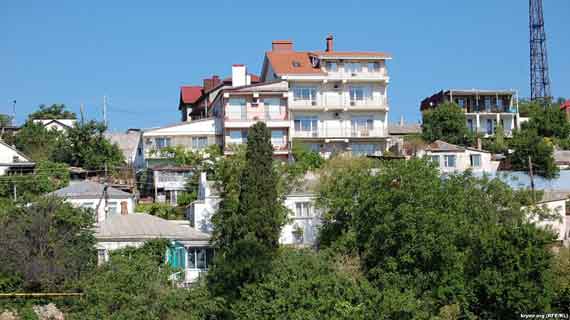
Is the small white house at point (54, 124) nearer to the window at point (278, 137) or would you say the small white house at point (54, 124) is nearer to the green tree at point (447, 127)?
the window at point (278, 137)

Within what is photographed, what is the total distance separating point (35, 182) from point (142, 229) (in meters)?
12.3

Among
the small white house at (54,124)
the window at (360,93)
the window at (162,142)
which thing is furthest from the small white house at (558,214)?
the small white house at (54,124)

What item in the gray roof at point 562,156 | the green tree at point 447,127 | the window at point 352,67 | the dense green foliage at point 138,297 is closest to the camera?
the dense green foliage at point 138,297

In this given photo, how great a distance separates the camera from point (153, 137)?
63438 millimetres

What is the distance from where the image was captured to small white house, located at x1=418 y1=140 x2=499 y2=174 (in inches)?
2376

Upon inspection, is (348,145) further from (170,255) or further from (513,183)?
(170,255)

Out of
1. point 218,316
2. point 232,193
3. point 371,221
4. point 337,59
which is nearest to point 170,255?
point 232,193

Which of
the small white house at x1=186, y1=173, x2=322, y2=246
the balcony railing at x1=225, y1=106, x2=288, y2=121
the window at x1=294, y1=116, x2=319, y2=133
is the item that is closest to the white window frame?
the window at x1=294, y1=116, x2=319, y2=133

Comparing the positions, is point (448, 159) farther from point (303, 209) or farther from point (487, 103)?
point (487, 103)

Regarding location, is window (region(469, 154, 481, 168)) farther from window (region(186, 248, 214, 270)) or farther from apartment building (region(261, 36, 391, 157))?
window (region(186, 248, 214, 270))

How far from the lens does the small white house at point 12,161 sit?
58.1 m

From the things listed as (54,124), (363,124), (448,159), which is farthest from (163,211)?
(54,124)

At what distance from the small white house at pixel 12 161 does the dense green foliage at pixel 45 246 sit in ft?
46.7

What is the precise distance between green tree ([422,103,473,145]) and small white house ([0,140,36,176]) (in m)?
29.5
